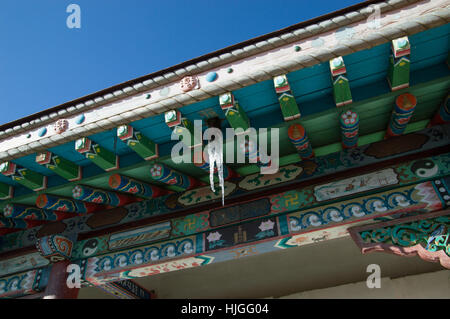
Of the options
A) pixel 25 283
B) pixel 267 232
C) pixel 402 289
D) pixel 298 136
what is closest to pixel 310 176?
pixel 298 136

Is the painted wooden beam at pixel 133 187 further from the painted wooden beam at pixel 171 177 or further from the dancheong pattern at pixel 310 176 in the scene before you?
the painted wooden beam at pixel 171 177

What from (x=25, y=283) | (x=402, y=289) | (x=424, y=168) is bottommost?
(x=402, y=289)

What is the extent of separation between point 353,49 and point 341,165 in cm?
135

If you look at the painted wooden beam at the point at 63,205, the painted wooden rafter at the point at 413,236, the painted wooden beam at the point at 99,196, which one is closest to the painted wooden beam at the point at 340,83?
the painted wooden rafter at the point at 413,236

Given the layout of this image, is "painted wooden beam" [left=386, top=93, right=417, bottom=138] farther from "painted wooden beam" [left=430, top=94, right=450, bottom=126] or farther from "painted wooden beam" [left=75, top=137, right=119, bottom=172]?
"painted wooden beam" [left=75, top=137, right=119, bottom=172]

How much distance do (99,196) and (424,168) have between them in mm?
3350

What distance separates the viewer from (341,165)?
3426 mm

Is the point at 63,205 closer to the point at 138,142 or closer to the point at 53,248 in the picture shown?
the point at 53,248

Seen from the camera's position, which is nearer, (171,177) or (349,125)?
(349,125)

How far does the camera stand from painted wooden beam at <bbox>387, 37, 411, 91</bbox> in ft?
7.64

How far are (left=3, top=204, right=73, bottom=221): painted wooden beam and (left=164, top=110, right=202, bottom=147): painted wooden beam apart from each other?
2.34 meters

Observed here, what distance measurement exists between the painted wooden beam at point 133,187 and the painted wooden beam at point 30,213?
1242 mm

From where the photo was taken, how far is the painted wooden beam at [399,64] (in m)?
2.33

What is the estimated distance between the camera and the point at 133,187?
3.63 m
